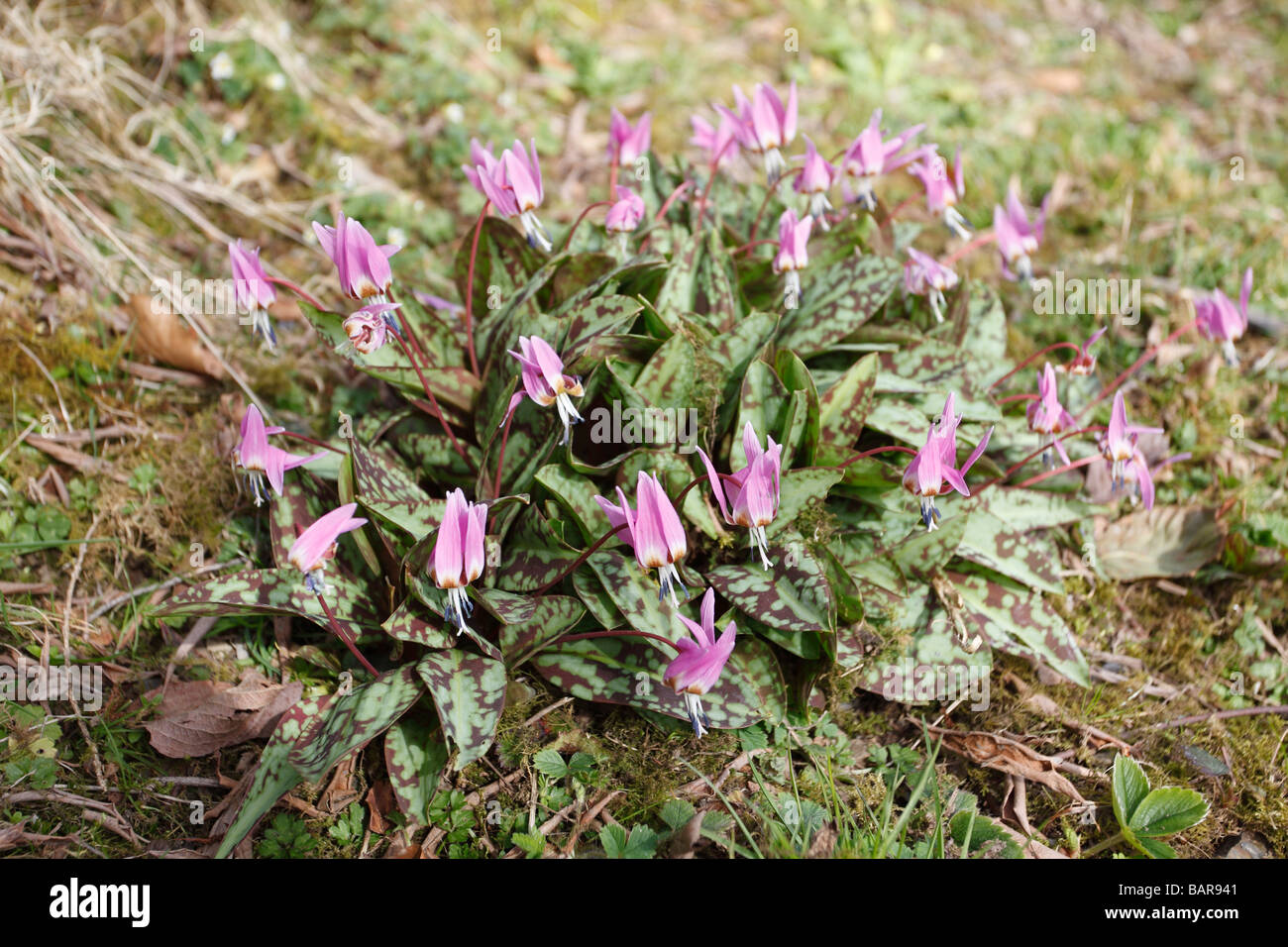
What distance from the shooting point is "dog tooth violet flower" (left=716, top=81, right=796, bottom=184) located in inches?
96.7

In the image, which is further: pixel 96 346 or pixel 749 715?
pixel 96 346

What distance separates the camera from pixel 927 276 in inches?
97.2

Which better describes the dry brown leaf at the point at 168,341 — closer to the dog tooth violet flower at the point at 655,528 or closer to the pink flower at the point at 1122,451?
the dog tooth violet flower at the point at 655,528

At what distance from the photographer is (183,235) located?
10.6ft

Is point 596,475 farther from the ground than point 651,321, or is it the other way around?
point 651,321

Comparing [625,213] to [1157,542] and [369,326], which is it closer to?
[369,326]

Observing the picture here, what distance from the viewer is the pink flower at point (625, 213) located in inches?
91.6

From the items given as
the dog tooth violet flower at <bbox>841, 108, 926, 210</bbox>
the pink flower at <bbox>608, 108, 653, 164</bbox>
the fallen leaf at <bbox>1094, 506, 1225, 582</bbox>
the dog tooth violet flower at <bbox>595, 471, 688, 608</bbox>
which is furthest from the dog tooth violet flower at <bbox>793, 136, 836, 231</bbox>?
the fallen leaf at <bbox>1094, 506, 1225, 582</bbox>

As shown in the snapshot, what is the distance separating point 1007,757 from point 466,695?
4.46 ft

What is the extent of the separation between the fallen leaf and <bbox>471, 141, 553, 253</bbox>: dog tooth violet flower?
6.29ft

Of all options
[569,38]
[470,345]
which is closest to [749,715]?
[470,345]

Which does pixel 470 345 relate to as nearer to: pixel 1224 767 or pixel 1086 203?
pixel 1224 767

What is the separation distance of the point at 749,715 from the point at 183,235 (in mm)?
2597

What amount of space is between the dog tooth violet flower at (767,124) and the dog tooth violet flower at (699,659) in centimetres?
134
